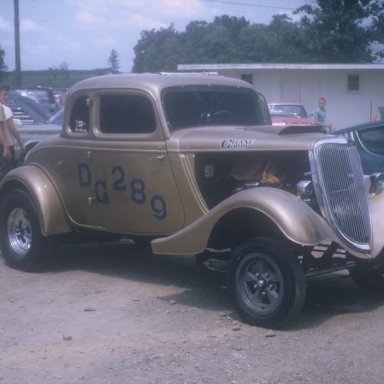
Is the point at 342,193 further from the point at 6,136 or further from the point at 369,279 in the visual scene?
the point at 6,136

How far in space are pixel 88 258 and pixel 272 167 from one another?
314 centimetres

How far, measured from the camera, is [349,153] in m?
6.75

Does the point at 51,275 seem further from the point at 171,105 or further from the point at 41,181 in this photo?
the point at 171,105

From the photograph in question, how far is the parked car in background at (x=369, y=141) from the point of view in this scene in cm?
1205

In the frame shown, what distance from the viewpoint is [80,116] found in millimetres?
8250

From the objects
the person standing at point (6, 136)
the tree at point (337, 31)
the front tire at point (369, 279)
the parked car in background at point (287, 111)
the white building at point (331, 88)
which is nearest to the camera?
the front tire at point (369, 279)

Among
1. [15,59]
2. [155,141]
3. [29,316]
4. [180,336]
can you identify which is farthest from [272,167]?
[15,59]

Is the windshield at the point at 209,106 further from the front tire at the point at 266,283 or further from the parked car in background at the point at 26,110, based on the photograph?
the parked car in background at the point at 26,110

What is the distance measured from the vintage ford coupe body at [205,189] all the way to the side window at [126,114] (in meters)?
0.01

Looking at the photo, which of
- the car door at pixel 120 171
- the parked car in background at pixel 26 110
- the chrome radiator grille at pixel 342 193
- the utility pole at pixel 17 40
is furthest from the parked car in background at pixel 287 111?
the chrome radiator grille at pixel 342 193

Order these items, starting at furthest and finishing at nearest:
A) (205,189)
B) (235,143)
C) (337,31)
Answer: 1. (337,31)
2. (205,189)
3. (235,143)

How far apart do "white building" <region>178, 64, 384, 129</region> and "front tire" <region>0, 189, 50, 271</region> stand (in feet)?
83.6

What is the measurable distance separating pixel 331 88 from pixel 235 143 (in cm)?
2793

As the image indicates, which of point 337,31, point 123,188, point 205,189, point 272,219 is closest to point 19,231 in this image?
point 123,188
